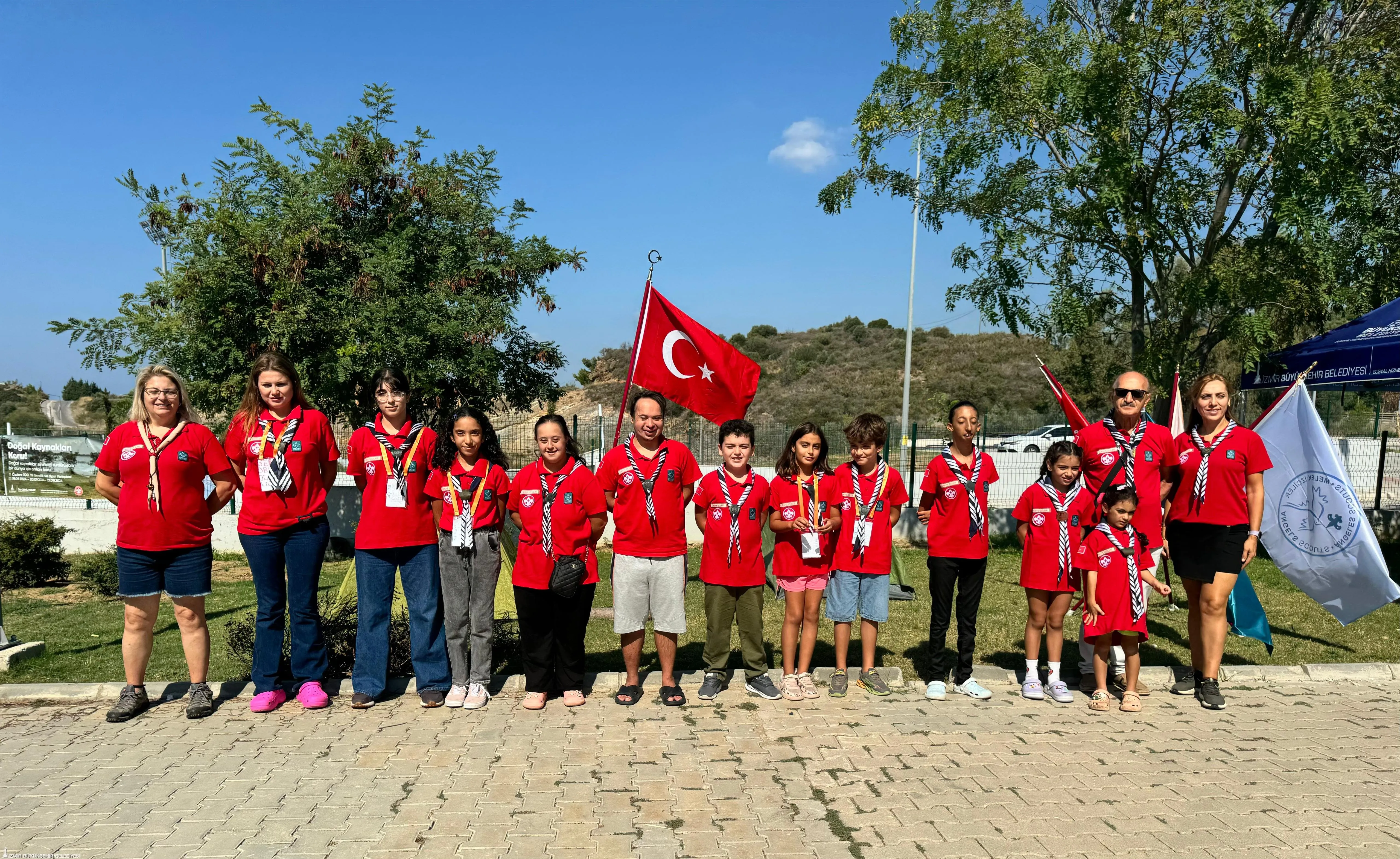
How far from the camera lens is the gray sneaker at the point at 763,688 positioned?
5.39 meters

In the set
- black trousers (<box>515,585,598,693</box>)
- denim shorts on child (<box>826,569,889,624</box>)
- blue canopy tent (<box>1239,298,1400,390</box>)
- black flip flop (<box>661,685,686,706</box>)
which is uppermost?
blue canopy tent (<box>1239,298,1400,390</box>)

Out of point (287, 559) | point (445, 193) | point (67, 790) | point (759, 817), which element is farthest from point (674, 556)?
point (445, 193)

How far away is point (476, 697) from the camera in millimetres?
5211

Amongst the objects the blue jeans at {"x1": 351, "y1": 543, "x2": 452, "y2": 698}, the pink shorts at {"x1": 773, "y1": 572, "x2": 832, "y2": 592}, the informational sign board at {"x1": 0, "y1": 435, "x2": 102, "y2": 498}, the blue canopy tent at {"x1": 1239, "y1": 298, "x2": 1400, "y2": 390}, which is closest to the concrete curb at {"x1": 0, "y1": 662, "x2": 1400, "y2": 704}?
the blue jeans at {"x1": 351, "y1": 543, "x2": 452, "y2": 698}

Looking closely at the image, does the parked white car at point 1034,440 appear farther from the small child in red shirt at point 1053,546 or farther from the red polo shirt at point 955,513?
the red polo shirt at point 955,513

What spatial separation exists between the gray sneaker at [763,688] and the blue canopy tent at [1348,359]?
6.69m

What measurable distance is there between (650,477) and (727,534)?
576mm

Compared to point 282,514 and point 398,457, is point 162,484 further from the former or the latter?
point 398,457

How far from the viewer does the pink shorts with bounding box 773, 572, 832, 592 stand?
17.9 ft

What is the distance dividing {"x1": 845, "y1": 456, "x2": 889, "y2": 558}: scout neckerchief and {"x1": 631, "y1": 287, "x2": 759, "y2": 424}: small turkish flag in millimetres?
1161

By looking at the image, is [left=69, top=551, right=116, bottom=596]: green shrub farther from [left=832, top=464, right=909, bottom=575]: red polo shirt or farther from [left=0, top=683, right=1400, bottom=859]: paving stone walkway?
[left=832, top=464, right=909, bottom=575]: red polo shirt

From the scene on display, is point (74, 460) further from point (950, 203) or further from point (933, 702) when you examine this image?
point (933, 702)

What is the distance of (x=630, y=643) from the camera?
5.34 m

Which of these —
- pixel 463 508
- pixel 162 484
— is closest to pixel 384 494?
pixel 463 508
